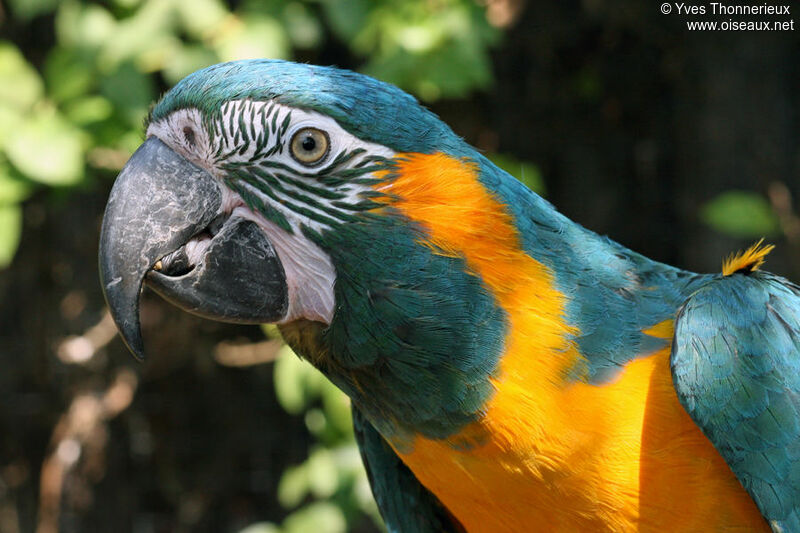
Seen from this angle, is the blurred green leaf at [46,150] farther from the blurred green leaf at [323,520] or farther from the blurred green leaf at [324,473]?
the blurred green leaf at [323,520]

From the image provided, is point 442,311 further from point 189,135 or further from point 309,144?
point 189,135

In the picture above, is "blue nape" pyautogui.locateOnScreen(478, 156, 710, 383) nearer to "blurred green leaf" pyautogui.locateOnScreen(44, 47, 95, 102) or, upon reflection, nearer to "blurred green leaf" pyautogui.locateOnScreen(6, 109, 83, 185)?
"blurred green leaf" pyautogui.locateOnScreen(6, 109, 83, 185)

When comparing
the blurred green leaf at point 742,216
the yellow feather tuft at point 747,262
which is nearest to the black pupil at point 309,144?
the yellow feather tuft at point 747,262

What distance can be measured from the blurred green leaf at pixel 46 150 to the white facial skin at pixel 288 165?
1066 millimetres

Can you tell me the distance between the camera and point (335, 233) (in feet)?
4.33

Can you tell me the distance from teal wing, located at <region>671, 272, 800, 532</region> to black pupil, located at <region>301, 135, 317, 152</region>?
650mm

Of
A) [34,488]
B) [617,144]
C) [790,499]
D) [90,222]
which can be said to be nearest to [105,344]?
[90,222]

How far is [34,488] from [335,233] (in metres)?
3.18

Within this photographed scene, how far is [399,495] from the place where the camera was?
179 centimetres

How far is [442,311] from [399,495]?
63 cm

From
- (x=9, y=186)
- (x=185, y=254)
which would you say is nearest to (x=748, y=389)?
(x=185, y=254)

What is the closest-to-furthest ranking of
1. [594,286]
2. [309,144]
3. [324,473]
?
[309,144] → [594,286] → [324,473]

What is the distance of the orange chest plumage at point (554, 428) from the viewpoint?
134cm

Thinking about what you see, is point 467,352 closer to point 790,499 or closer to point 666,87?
point 790,499
